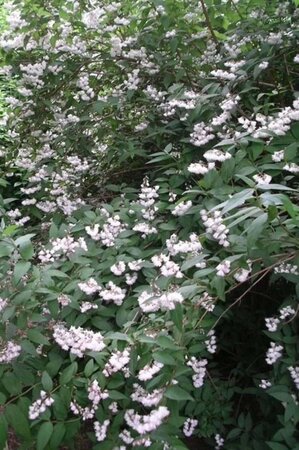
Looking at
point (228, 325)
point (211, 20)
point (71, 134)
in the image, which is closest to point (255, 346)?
point (228, 325)

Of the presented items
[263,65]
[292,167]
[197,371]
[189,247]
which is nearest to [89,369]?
[197,371]

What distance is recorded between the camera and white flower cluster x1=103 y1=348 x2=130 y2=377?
5.58 ft

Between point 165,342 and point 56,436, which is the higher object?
point 165,342

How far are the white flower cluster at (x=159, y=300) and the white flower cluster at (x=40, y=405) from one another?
0.42 m

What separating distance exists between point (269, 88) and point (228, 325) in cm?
125

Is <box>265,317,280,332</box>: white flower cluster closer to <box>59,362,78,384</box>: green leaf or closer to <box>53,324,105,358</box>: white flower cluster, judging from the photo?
<box>53,324,105,358</box>: white flower cluster

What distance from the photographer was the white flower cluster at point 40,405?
1.70m

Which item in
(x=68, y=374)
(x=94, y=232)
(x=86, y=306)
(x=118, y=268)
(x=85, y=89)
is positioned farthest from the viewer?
(x=85, y=89)

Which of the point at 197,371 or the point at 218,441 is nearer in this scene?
the point at 197,371

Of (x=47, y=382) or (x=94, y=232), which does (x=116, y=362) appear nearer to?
(x=47, y=382)

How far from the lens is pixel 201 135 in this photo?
2.48 meters

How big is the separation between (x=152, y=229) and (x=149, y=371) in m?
0.80

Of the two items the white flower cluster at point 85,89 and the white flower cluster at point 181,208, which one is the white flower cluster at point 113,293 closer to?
the white flower cluster at point 181,208

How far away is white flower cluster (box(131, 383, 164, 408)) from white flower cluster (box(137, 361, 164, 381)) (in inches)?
2.0
